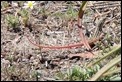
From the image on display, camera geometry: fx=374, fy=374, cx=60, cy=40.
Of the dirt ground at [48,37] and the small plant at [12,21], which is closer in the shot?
the dirt ground at [48,37]

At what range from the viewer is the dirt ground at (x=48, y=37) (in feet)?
7.68

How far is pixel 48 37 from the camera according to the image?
263 cm

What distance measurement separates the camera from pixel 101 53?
2.40 metres

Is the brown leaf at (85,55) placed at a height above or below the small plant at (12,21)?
below

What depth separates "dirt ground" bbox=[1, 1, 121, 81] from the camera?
2.34 meters

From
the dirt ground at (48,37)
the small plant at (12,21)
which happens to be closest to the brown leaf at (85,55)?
the dirt ground at (48,37)

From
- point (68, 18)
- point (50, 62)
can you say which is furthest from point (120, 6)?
point (50, 62)

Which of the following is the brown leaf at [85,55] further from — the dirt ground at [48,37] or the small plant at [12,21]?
the small plant at [12,21]

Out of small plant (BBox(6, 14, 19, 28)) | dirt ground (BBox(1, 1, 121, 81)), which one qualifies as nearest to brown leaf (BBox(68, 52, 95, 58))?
dirt ground (BBox(1, 1, 121, 81))

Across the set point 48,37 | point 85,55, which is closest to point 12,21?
point 48,37

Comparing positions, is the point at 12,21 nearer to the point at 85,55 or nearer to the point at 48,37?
the point at 48,37

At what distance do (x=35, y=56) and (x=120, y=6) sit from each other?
806mm

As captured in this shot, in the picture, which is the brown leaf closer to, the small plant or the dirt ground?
the dirt ground

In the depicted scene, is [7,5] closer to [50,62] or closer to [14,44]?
[14,44]
